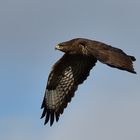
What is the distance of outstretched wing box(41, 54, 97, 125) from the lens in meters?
24.3

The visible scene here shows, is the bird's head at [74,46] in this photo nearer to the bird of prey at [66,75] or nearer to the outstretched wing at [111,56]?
the bird of prey at [66,75]

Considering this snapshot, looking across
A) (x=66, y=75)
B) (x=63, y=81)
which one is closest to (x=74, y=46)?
(x=66, y=75)

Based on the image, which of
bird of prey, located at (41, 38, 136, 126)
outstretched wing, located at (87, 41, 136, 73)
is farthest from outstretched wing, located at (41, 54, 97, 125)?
outstretched wing, located at (87, 41, 136, 73)

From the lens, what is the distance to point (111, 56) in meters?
20.8

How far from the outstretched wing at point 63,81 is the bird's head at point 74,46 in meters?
0.50

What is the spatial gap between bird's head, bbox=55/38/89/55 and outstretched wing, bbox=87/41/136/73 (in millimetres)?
242

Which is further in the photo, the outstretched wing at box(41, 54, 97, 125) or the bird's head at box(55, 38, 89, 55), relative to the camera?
the outstretched wing at box(41, 54, 97, 125)

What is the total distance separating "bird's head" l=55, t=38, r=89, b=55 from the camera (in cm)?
2269

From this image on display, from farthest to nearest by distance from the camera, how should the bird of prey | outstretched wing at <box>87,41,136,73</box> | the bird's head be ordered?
the bird of prey
the bird's head
outstretched wing at <box>87,41,136,73</box>

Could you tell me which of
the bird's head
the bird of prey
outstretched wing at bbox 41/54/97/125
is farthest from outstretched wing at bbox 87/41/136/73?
outstretched wing at bbox 41/54/97/125

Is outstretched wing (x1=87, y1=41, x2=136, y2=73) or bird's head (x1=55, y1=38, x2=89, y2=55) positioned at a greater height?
bird's head (x1=55, y1=38, x2=89, y2=55)

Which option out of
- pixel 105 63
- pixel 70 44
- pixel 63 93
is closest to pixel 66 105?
pixel 63 93

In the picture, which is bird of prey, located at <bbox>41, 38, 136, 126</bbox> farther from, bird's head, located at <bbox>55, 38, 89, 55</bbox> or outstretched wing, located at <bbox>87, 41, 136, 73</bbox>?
outstretched wing, located at <bbox>87, 41, 136, 73</bbox>

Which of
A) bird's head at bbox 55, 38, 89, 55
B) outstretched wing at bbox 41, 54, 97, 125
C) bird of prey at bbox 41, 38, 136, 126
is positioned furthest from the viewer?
outstretched wing at bbox 41, 54, 97, 125
